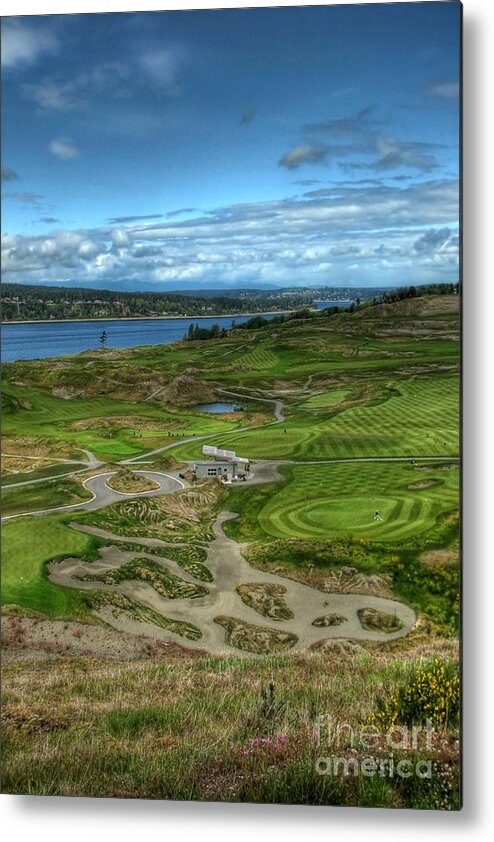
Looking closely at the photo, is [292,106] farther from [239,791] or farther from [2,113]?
[239,791]

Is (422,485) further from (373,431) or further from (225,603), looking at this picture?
(225,603)

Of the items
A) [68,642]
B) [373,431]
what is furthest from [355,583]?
[68,642]

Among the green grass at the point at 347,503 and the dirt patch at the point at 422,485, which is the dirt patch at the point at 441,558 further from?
the dirt patch at the point at 422,485

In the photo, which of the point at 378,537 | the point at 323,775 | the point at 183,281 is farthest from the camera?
the point at 183,281

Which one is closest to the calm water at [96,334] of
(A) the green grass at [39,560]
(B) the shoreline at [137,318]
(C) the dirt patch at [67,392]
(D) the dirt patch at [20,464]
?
(B) the shoreline at [137,318]

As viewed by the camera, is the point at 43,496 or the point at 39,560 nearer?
the point at 39,560

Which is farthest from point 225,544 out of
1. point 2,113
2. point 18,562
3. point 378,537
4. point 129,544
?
point 2,113

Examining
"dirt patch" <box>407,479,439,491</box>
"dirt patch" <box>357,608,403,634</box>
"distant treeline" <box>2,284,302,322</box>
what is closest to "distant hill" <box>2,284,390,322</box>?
"distant treeline" <box>2,284,302,322</box>
